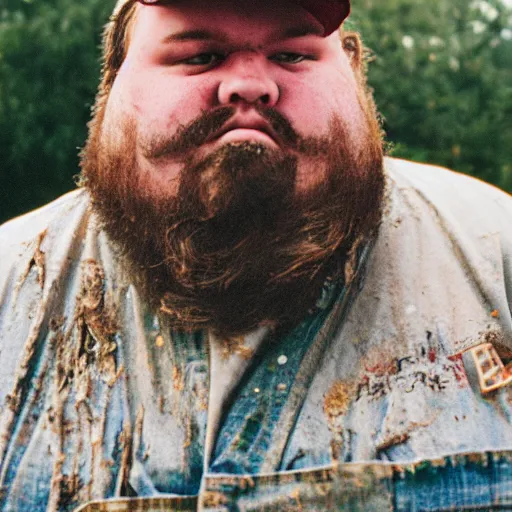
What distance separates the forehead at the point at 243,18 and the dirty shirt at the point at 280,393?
54 cm

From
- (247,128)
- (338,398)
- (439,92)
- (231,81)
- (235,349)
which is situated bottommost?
(338,398)

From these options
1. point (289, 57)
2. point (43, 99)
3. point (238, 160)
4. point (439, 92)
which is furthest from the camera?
point (439, 92)

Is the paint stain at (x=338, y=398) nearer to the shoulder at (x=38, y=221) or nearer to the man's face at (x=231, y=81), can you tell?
the man's face at (x=231, y=81)

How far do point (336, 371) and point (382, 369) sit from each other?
0.10 meters

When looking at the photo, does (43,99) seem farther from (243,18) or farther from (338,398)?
(338,398)

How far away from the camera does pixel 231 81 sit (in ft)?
6.66

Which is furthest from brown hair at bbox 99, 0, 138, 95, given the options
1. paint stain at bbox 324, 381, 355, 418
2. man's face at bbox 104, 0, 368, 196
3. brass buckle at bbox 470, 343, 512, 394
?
brass buckle at bbox 470, 343, 512, 394

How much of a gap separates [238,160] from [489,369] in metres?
0.72

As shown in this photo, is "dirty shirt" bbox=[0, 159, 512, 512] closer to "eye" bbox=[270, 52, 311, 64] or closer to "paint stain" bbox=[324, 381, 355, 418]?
"paint stain" bbox=[324, 381, 355, 418]

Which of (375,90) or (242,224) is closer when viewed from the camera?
(242,224)

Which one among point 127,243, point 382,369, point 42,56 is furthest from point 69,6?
point 382,369

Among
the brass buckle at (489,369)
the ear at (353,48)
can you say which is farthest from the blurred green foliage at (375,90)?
the brass buckle at (489,369)

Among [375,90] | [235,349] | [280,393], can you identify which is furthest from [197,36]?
[375,90]

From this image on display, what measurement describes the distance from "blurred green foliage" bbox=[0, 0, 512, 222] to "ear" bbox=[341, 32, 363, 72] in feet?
12.9
